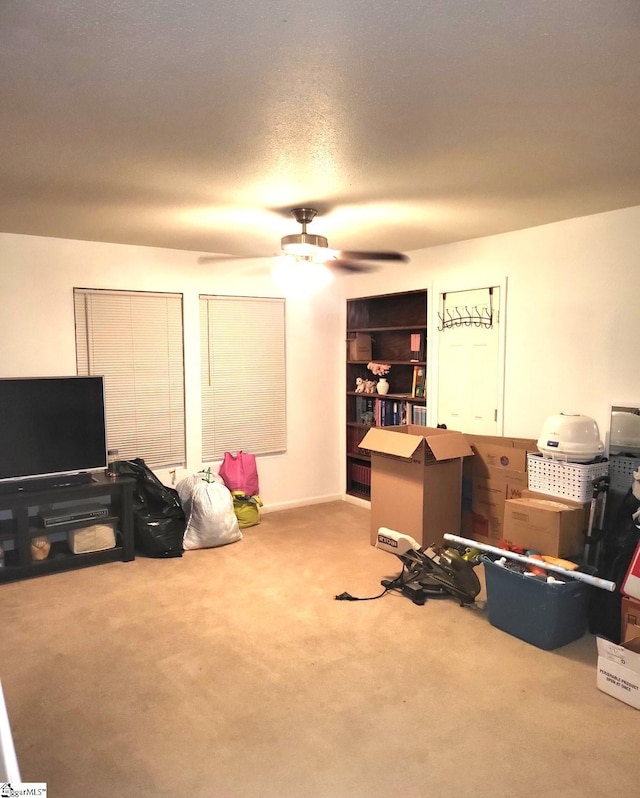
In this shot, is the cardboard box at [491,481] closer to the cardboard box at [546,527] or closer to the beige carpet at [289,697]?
the cardboard box at [546,527]

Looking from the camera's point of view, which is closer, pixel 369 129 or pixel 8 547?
pixel 369 129

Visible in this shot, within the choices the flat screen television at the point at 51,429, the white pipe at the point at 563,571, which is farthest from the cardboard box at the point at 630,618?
the flat screen television at the point at 51,429

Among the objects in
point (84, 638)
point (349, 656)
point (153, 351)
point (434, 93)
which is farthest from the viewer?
point (153, 351)

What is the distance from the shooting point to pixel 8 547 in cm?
407

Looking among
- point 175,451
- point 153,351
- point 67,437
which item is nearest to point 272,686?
point 67,437

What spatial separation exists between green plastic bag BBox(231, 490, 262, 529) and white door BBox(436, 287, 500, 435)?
176 centimetres

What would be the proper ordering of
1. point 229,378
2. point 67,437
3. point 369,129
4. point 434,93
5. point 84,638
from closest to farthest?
1. point 434,93
2. point 369,129
3. point 84,638
4. point 67,437
5. point 229,378

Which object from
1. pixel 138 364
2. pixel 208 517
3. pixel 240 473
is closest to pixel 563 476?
pixel 208 517

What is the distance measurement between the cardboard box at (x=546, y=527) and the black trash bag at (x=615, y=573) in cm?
19

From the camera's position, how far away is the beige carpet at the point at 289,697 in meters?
1.99

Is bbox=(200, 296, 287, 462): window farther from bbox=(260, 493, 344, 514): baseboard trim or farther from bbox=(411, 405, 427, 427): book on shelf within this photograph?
bbox=(411, 405, 427, 427): book on shelf

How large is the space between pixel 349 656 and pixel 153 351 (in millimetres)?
2954

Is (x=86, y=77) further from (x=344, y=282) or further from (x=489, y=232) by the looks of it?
(x=344, y=282)

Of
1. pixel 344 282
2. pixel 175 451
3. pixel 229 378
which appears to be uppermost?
pixel 344 282
